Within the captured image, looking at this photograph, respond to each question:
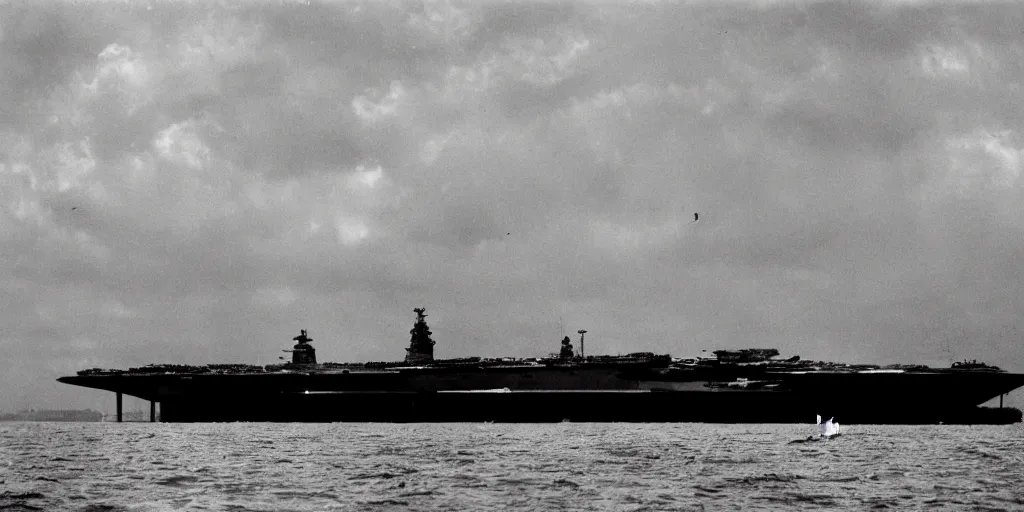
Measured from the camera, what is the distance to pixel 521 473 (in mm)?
32594

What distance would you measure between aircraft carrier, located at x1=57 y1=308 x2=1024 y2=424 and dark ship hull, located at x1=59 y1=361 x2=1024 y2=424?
74 mm

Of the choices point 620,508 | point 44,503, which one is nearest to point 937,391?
point 620,508

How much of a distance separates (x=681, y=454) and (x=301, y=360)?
59081 mm

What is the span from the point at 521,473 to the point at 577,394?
1603 inches

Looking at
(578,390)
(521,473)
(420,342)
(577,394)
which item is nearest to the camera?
(521,473)

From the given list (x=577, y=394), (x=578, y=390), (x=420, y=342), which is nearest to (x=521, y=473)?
(x=577, y=394)

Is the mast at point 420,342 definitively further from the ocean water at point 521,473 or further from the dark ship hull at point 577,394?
the ocean water at point 521,473

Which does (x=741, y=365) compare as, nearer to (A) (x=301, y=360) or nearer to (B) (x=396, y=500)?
(A) (x=301, y=360)

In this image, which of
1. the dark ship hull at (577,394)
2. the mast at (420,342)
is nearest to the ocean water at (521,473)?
the dark ship hull at (577,394)

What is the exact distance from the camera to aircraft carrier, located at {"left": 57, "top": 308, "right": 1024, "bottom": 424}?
69.3 metres

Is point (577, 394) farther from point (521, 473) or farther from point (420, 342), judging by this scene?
point (521, 473)

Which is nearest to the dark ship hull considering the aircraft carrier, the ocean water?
Result: the aircraft carrier

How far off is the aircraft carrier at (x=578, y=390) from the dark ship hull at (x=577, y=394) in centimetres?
7

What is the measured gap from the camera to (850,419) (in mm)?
69875
